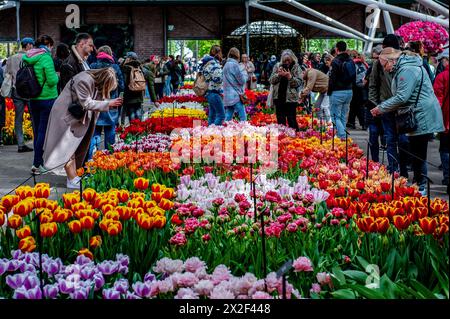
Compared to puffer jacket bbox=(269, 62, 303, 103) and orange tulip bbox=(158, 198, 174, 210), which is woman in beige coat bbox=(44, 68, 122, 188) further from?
puffer jacket bbox=(269, 62, 303, 103)

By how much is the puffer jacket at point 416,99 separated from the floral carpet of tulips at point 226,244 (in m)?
2.17

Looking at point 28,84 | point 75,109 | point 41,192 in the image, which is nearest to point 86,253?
point 41,192

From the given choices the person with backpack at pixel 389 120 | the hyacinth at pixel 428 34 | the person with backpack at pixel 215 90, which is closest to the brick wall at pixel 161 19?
the hyacinth at pixel 428 34

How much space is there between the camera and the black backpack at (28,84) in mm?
10359

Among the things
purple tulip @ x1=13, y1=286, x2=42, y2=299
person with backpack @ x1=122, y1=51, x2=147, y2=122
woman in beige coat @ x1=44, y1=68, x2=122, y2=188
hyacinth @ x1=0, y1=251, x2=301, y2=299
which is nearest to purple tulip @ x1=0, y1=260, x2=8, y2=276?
hyacinth @ x1=0, y1=251, x2=301, y2=299

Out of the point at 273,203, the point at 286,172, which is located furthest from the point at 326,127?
the point at 273,203

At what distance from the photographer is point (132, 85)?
559 inches

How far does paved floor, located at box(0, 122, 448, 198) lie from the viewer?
31.0 ft

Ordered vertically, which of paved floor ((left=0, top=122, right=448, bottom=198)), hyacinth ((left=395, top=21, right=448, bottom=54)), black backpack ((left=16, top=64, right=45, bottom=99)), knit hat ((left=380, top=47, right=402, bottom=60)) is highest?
hyacinth ((left=395, top=21, right=448, bottom=54))

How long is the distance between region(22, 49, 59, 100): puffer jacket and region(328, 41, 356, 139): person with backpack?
15.0 feet

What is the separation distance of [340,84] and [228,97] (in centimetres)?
202

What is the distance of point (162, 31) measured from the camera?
37.6 m

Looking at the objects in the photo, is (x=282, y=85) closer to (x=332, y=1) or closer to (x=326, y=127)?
(x=326, y=127)

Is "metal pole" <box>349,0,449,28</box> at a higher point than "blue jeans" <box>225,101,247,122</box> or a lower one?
higher
